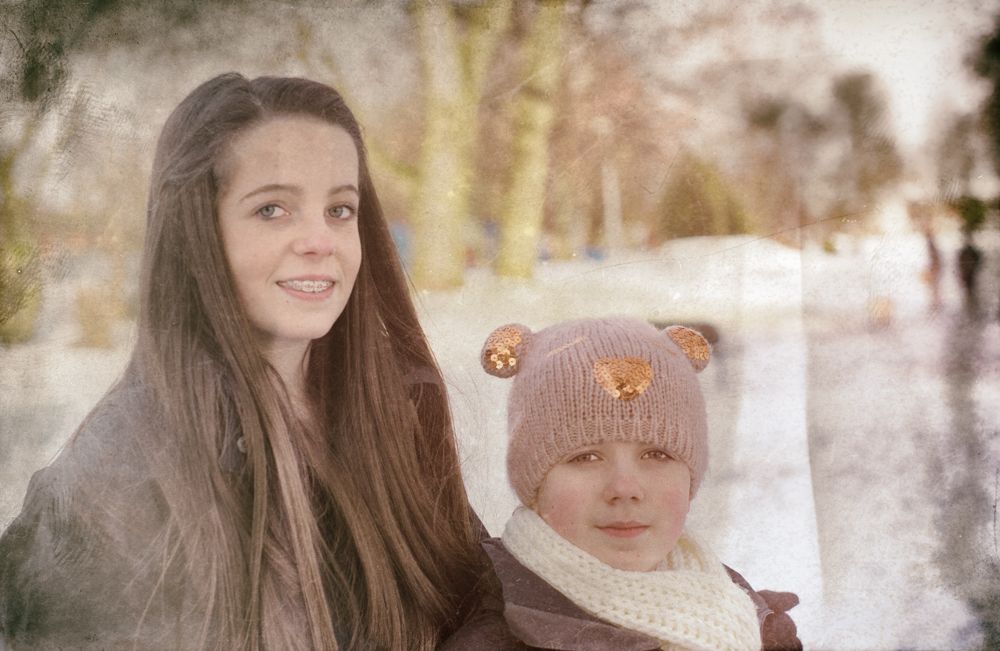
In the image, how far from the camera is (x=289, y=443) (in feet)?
6.70

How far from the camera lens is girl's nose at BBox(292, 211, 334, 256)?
2.00 m

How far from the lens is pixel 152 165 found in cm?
212

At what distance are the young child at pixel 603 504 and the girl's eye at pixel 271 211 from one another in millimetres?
483

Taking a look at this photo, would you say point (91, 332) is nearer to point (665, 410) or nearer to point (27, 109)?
point (27, 109)

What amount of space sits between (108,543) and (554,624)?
867 millimetres

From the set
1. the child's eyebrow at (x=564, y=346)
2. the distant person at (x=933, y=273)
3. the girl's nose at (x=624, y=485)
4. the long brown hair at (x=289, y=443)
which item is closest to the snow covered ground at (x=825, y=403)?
the distant person at (x=933, y=273)

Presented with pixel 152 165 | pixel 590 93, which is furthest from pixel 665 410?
pixel 152 165

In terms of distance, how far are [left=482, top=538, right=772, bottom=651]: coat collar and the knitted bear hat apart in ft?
0.58

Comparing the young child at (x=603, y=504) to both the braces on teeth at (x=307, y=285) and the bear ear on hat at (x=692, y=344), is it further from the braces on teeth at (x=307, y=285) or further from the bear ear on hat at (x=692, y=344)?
the braces on teeth at (x=307, y=285)

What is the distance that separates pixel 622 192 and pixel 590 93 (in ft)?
0.75

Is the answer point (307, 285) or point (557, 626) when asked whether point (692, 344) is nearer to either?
point (557, 626)

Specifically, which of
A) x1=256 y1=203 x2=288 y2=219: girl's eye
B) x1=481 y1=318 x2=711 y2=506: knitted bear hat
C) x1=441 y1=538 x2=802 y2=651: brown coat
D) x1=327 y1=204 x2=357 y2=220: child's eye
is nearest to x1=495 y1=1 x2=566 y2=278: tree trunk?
x1=481 y1=318 x2=711 y2=506: knitted bear hat

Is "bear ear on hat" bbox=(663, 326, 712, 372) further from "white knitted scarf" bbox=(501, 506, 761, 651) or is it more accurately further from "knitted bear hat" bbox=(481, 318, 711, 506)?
"white knitted scarf" bbox=(501, 506, 761, 651)

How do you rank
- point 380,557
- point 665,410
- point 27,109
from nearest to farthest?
point 665,410 → point 380,557 → point 27,109
